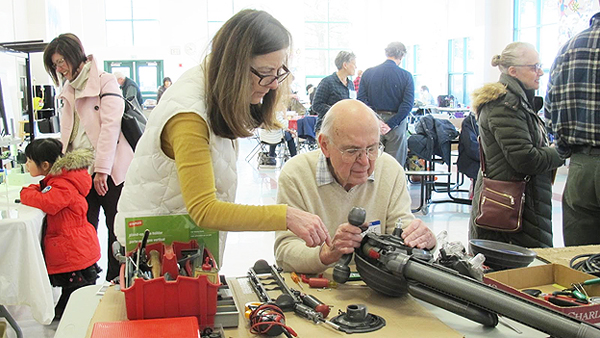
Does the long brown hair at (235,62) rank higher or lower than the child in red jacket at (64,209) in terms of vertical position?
higher

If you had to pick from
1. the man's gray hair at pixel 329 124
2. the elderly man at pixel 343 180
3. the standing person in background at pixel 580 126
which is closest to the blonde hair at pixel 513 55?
the standing person in background at pixel 580 126

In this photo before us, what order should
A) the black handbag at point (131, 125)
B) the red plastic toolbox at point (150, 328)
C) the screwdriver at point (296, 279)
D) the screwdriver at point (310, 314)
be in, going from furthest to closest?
1. the black handbag at point (131, 125)
2. the screwdriver at point (296, 279)
3. the screwdriver at point (310, 314)
4. the red plastic toolbox at point (150, 328)

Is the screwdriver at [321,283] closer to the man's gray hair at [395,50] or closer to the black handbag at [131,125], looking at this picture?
the black handbag at [131,125]

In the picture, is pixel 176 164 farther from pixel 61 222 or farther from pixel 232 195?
pixel 61 222

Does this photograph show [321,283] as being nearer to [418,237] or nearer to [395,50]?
[418,237]

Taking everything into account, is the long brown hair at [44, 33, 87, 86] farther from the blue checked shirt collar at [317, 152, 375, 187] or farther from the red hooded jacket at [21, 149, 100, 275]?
the blue checked shirt collar at [317, 152, 375, 187]

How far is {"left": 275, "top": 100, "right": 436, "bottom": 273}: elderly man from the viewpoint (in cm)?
183

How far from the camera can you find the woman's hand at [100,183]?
322 centimetres

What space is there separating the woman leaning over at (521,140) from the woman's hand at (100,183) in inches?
81.9

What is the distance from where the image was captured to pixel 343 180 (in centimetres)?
193

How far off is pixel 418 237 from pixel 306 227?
384mm

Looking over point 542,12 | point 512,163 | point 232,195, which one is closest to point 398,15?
point 542,12

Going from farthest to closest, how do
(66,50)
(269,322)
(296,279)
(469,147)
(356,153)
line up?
(469,147) → (66,50) → (356,153) → (296,279) → (269,322)

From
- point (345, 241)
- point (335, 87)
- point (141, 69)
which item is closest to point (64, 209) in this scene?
point (345, 241)
